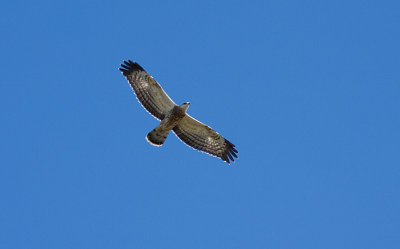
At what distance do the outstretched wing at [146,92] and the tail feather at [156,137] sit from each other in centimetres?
42

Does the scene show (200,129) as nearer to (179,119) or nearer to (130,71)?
(179,119)

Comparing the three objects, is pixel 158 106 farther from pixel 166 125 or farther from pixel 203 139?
pixel 203 139

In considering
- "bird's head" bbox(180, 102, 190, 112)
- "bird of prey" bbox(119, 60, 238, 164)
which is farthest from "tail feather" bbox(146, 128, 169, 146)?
"bird's head" bbox(180, 102, 190, 112)

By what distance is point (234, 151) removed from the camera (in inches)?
903

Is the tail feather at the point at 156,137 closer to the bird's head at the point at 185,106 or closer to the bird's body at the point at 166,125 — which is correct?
the bird's body at the point at 166,125

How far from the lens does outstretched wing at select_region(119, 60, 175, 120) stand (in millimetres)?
21734

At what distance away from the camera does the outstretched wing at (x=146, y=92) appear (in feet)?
71.3

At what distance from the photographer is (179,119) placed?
21734 mm

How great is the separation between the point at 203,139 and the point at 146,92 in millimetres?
2212

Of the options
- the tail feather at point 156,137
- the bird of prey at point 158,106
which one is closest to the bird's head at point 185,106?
the bird of prey at point 158,106

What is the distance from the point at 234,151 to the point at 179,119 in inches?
86.4

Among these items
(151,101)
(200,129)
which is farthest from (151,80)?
(200,129)

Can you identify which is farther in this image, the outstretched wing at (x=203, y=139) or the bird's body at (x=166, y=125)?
the outstretched wing at (x=203, y=139)

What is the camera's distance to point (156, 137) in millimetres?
21844
